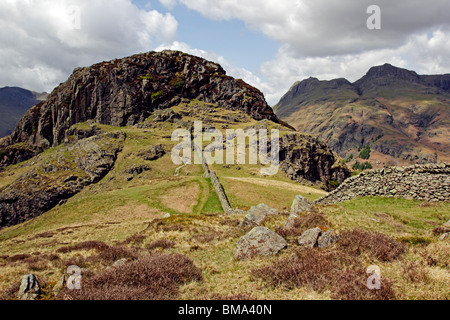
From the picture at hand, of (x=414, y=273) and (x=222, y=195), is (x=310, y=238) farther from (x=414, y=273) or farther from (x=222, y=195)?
(x=222, y=195)

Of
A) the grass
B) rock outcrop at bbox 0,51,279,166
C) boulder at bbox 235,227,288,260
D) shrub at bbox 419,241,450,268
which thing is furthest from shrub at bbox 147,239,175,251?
rock outcrop at bbox 0,51,279,166

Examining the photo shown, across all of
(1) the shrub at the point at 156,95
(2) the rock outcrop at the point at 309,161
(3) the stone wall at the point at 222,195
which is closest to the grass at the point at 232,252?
(3) the stone wall at the point at 222,195

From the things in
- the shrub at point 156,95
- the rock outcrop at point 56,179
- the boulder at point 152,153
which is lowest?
the rock outcrop at point 56,179

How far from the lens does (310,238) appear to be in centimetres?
1234

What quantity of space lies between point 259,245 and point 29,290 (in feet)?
31.2

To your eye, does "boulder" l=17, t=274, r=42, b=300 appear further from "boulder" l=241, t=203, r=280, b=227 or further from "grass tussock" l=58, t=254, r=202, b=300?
"boulder" l=241, t=203, r=280, b=227

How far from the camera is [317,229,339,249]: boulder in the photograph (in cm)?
1162

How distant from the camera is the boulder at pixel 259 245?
12109 mm

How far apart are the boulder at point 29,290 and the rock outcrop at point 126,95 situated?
16215 centimetres

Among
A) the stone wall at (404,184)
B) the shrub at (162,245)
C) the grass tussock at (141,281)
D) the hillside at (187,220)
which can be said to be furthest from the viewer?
the stone wall at (404,184)

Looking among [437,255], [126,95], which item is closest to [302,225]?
[437,255]

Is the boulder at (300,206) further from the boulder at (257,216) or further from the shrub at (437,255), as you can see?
the shrub at (437,255)
